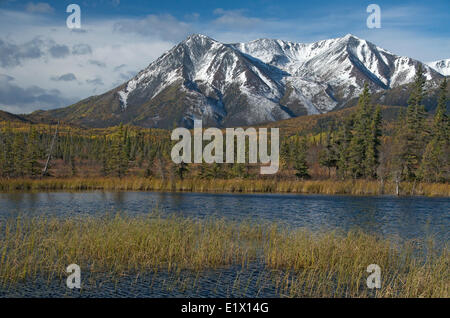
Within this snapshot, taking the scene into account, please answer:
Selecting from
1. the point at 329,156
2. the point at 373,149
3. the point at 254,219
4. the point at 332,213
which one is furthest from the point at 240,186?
the point at 254,219

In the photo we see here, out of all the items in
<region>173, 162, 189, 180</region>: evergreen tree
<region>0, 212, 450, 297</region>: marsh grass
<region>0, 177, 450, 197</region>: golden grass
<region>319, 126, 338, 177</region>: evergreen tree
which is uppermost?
<region>319, 126, 338, 177</region>: evergreen tree

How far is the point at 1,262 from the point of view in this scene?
13.4 m

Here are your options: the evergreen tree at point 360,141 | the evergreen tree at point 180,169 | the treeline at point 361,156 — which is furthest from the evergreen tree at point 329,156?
the evergreen tree at point 180,169

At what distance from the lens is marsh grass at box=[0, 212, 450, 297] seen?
13.1m

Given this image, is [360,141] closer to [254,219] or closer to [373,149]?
[373,149]

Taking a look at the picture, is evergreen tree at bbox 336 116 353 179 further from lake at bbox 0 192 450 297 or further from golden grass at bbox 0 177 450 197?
A: lake at bbox 0 192 450 297

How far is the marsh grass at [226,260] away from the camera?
515 inches

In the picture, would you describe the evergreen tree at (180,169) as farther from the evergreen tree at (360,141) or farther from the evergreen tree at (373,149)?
the evergreen tree at (373,149)

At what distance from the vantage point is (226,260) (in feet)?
53.3

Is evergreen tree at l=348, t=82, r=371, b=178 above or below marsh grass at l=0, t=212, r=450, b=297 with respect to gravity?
above

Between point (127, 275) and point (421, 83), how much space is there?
69681 millimetres

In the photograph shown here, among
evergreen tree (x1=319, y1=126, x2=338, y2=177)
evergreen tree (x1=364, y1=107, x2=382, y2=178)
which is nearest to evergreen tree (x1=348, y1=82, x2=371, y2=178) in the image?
evergreen tree (x1=364, y1=107, x2=382, y2=178)
